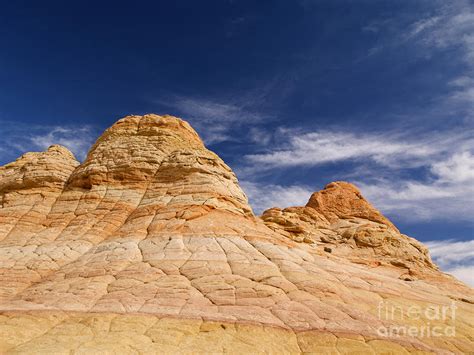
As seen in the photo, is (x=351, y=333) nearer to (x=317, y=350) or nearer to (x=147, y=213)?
(x=317, y=350)

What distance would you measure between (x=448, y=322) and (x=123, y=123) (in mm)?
30724

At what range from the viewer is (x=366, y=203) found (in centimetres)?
5509

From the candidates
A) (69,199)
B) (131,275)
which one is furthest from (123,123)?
(131,275)

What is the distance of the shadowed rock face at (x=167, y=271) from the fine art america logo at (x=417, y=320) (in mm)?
196

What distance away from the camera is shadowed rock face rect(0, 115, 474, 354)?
1244cm

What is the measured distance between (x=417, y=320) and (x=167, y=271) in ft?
39.0

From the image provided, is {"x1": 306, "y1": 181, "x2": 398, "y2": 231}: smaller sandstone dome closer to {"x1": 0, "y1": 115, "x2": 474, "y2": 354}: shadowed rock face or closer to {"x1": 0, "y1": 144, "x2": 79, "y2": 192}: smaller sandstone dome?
{"x1": 0, "y1": 115, "x2": 474, "y2": 354}: shadowed rock face

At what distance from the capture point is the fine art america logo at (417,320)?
14062 mm

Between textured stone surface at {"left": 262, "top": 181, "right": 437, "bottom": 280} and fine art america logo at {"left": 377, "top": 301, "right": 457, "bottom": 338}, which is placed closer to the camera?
fine art america logo at {"left": 377, "top": 301, "right": 457, "bottom": 338}

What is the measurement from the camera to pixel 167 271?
1770 centimetres

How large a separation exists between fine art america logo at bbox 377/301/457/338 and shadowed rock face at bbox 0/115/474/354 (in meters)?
0.20

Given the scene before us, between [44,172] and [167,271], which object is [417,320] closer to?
[167,271]

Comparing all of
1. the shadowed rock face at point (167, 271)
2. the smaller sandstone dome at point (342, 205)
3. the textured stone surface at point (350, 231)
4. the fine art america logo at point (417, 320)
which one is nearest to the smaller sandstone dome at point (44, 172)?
the shadowed rock face at point (167, 271)

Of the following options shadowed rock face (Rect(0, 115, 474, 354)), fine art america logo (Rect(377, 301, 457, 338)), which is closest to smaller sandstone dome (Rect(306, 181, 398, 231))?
shadowed rock face (Rect(0, 115, 474, 354))
